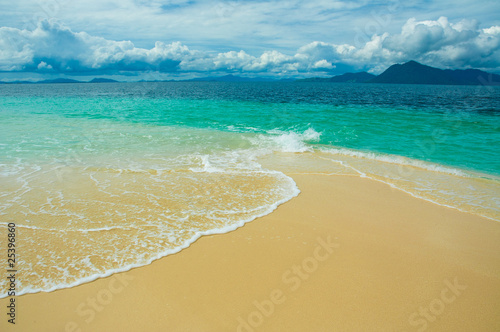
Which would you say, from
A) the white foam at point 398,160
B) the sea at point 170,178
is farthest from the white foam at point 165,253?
the white foam at point 398,160

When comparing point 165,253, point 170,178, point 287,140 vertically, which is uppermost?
point 287,140

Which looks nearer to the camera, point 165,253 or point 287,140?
point 165,253

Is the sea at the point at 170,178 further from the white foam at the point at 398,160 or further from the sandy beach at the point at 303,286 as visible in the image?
the sandy beach at the point at 303,286

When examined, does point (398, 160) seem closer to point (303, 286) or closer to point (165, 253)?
point (303, 286)

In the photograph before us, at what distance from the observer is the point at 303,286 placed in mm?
4301

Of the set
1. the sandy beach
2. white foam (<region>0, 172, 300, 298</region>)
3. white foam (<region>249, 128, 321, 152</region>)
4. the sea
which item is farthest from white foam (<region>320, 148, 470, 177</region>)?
white foam (<region>0, 172, 300, 298</region>)

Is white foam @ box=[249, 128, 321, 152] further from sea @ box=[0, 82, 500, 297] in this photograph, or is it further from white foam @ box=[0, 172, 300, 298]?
white foam @ box=[0, 172, 300, 298]

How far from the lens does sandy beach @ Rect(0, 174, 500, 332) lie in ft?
12.0

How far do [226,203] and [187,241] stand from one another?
200 cm

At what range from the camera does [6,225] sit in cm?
587

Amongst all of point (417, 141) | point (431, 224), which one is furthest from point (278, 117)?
point (431, 224)

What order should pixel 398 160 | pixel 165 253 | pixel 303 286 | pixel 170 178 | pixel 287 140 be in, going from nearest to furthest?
pixel 303 286 < pixel 165 253 < pixel 170 178 < pixel 398 160 < pixel 287 140

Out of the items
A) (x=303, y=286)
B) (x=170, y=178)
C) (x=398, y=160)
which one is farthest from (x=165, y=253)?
(x=398, y=160)

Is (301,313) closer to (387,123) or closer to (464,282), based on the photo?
(464,282)
